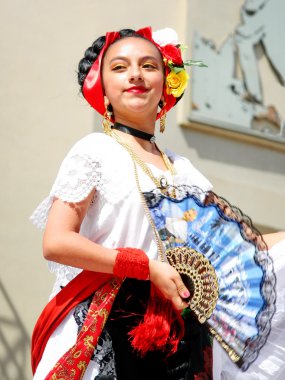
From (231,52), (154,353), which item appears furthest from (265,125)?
(154,353)

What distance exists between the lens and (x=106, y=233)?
241 cm

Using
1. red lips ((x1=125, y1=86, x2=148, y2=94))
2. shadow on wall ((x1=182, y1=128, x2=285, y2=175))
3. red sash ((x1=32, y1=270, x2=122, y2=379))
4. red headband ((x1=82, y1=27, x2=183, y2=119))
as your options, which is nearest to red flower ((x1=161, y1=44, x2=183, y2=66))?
red headband ((x1=82, y1=27, x2=183, y2=119))

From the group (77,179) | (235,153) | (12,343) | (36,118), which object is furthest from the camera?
(235,153)

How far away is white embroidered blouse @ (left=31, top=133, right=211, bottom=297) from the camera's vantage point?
2385 mm

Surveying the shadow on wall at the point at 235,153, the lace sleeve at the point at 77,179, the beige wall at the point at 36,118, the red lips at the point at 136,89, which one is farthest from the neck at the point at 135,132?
the shadow on wall at the point at 235,153

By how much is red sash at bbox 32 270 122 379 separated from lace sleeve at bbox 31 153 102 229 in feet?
0.69

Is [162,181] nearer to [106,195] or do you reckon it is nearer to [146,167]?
[146,167]

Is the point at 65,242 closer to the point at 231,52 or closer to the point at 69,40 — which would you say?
the point at 69,40

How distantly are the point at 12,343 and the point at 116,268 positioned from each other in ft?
9.59

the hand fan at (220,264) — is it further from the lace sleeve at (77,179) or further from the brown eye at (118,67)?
the brown eye at (118,67)

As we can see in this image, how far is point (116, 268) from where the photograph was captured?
88.5 inches

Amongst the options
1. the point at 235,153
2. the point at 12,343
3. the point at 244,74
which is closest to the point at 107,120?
the point at 12,343

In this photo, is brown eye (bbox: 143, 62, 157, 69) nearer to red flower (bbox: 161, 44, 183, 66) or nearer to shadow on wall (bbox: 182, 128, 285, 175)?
red flower (bbox: 161, 44, 183, 66)

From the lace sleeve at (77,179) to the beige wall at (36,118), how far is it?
2.60m
